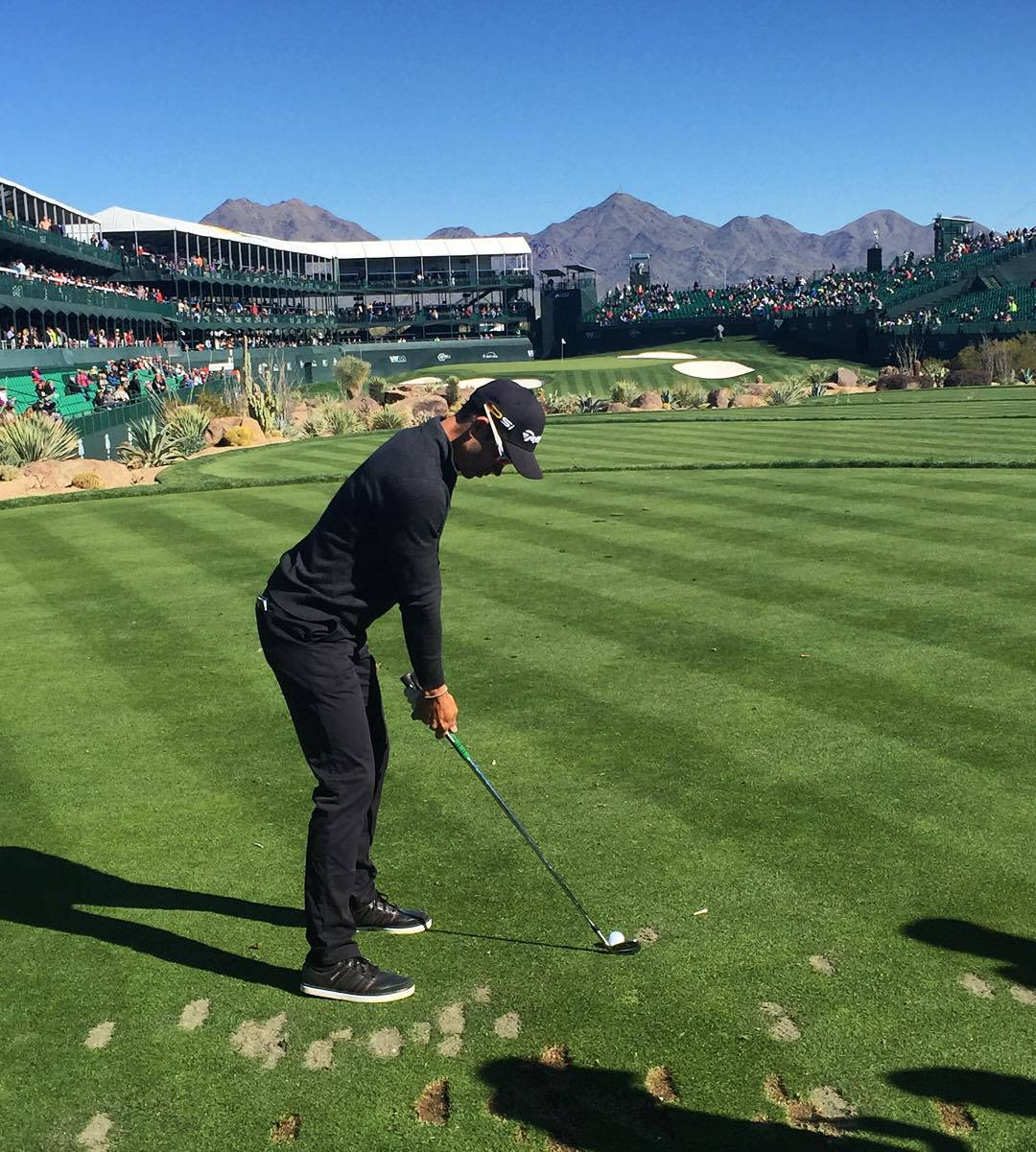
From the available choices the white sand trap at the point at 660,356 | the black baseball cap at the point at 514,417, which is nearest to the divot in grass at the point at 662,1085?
the black baseball cap at the point at 514,417

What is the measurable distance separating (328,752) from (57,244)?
63.9 m

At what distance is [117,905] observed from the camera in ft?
19.1

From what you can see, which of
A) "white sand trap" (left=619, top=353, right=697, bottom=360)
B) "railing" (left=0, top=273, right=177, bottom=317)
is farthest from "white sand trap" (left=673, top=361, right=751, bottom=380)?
"railing" (left=0, top=273, right=177, bottom=317)

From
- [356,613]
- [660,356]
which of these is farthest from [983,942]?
[660,356]

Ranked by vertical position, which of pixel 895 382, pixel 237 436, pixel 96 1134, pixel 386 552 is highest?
pixel 386 552

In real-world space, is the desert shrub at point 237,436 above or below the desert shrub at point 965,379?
below

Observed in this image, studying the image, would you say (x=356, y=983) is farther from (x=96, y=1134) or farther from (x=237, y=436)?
(x=237, y=436)

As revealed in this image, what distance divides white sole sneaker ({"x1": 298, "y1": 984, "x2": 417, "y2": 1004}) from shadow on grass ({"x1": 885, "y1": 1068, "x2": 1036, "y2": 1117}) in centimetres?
191

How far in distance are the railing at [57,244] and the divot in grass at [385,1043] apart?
180 ft

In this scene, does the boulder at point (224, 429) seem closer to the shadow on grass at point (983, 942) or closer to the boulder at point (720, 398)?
the boulder at point (720, 398)

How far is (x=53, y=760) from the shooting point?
7680 mm

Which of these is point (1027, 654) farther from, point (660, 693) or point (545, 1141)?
point (545, 1141)

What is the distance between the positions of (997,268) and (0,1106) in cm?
7547

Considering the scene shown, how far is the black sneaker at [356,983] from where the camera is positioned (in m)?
4.95
